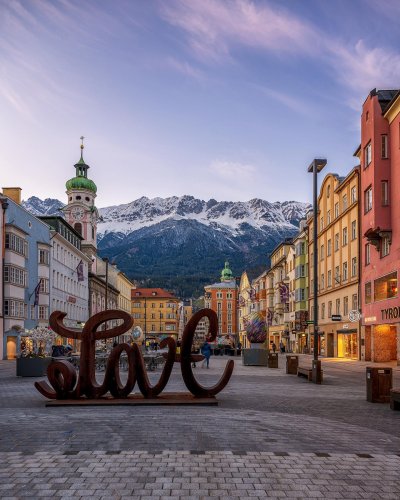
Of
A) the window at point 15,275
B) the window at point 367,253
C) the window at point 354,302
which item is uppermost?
the window at point 367,253

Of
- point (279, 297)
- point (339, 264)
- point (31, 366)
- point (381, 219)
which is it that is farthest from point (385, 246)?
point (279, 297)

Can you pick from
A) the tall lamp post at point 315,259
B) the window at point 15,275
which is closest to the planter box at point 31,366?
the tall lamp post at point 315,259

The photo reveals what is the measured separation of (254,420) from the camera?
12516mm

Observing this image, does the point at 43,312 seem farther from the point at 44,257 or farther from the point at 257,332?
the point at 257,332

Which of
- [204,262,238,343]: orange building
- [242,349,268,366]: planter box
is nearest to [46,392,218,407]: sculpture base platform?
[242,349,268,366]: planter box

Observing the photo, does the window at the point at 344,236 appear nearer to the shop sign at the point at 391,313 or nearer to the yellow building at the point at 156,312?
the shop sign at the point at 391,313

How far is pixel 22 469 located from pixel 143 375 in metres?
7.72

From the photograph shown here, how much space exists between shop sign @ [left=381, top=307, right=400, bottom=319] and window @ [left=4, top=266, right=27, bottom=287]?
104 ft

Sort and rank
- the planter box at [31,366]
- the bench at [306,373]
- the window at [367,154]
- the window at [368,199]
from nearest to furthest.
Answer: the bench at [306,373] < the planter box at [31,366] < the window at [367,154] < the window at [368,199]

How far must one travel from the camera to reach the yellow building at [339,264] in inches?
1882

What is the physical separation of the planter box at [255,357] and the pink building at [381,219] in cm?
813

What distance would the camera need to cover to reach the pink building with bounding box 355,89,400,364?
3706cm

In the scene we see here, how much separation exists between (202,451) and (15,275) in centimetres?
4668

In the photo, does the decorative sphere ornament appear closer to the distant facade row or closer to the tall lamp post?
the distant facade row
